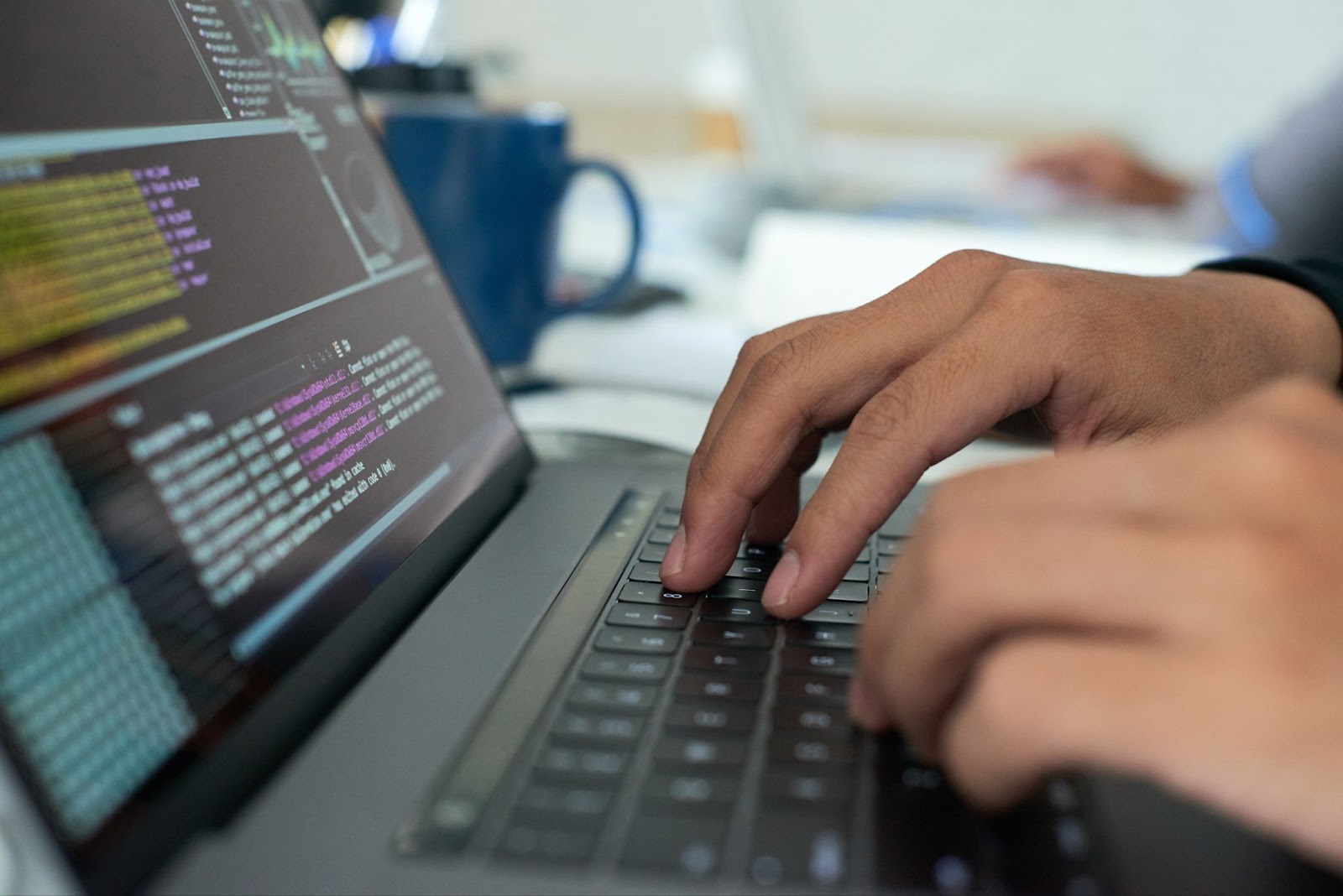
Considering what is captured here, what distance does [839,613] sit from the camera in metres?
0.38

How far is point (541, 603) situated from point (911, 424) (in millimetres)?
152

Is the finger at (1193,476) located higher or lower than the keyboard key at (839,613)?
higher

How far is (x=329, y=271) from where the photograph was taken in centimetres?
42

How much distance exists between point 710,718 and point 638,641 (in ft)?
0.18

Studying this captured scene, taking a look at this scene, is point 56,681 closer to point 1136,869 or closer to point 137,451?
point 137,451

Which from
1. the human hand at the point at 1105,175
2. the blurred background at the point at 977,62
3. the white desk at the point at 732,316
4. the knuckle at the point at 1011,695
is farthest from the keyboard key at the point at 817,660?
the blurred background at the point at 977,62

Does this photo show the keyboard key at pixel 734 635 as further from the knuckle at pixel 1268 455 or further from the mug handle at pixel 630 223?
the mug handle at pixel 630 223

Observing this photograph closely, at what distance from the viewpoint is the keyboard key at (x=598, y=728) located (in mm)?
294

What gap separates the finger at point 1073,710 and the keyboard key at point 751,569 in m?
0.17

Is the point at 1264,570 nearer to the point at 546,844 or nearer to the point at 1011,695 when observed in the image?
the point at 1011,695

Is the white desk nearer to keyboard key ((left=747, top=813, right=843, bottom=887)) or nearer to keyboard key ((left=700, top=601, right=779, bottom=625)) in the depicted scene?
keyboard key ((left=700, top=601, right=779, bottom=625))

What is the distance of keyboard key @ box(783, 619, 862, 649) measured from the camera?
0.35 meters

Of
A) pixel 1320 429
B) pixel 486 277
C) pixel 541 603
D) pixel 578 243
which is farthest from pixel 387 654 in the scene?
pixel 578 243

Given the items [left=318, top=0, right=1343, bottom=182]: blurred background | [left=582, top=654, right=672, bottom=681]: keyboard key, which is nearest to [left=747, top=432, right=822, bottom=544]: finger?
[left=582, top=654, right=672, bottom=681]: keyboard key
